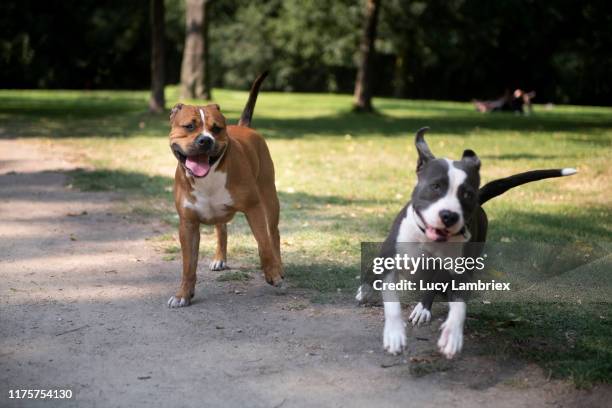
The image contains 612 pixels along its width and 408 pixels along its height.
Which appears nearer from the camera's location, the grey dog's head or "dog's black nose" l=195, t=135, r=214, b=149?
the grey dog's head

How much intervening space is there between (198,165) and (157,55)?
1697cm

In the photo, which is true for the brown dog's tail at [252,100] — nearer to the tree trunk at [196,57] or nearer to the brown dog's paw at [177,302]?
the brown dog's paw at [177,302]

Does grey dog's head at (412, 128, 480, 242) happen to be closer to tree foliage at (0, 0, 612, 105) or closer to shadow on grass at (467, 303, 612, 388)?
shadow on grass at (467, 303, 612, 388)

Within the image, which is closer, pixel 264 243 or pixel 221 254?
pixel 264 243

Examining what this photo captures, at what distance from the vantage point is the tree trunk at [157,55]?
840 inches

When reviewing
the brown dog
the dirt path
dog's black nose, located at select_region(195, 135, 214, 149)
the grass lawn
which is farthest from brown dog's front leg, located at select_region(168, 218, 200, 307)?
the grass lawn

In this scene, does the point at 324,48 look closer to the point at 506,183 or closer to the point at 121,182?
the point at 121,182

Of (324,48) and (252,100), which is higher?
(252,100)

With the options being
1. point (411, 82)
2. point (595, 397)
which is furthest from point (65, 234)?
point (411, 82)

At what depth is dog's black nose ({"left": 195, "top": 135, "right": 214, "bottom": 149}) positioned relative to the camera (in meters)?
5.32

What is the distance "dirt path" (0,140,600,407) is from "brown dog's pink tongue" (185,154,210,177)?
97 cm

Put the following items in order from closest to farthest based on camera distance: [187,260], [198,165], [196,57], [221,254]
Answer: [198,165] < [187,260] < [221,254] < [196,57]

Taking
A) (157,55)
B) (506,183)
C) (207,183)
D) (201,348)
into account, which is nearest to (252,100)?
(207,183)

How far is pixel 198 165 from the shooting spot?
17.9ft
